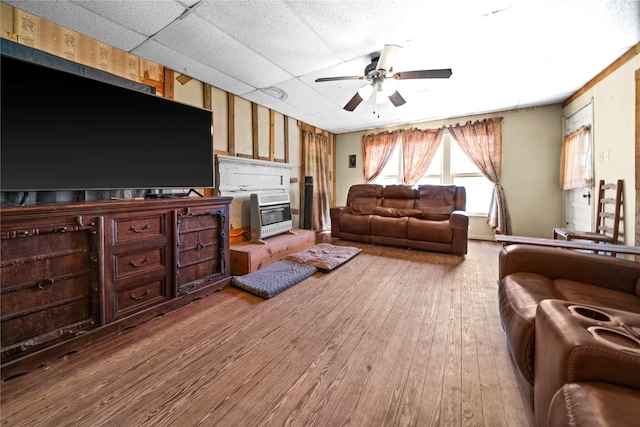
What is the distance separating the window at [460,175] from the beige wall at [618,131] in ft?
5.63

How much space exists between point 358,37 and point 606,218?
11.5 ft

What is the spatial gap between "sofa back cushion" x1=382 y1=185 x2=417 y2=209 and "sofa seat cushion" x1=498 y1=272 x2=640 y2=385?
2923 millimetres

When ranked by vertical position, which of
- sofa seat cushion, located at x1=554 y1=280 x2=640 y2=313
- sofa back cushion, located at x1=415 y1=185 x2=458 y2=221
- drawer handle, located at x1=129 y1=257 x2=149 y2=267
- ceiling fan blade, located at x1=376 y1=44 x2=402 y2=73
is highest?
ceiling fan blade, located at x1=376 y1=44 x2=402 y2=73

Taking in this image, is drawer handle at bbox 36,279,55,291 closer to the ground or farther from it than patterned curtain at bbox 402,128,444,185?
closer to the ground

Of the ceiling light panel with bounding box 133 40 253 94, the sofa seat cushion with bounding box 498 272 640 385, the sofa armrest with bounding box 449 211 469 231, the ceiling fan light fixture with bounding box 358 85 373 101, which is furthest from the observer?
the sofa armrest with bounding box 449 211 469 231

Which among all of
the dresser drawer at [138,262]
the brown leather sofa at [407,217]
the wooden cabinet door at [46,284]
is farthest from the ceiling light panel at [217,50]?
the brown leather sofa at [407,217]

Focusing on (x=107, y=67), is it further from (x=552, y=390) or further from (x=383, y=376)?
(x=552, y=390)

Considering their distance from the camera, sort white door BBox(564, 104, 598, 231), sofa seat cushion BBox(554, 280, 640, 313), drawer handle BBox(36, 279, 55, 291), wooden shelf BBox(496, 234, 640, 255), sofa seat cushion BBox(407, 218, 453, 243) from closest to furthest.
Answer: sofa seat cushion BBox(554, 280, 640, 313), drawer handle BBox(36, 279, 55, 291), wooden shelf BBox(496, 234, 640, 255), white door BBox(564, 104, 598, 231), sofa seat cushion BBox(407, 218, 453, 243)

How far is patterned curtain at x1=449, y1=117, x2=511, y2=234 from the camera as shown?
14.9 feet

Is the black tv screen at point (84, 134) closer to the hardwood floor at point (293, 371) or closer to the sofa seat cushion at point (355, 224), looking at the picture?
the hardwood floor at point (293, 371)

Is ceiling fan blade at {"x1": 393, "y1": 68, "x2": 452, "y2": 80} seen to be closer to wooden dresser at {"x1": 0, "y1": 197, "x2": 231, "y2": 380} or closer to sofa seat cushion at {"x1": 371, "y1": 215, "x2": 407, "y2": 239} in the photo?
sofa seat cushion at {"x1": 371, "y1": 215, "x2": 407, "y2": 239}

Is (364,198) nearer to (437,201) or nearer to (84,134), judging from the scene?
(437,201)

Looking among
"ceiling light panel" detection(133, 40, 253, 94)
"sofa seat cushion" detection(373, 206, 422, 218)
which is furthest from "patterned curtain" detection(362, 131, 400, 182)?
"ceiling light panel" detection(133, 40, 253, 94)

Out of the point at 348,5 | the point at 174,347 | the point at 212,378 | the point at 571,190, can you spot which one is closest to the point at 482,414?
the point at 212,378
